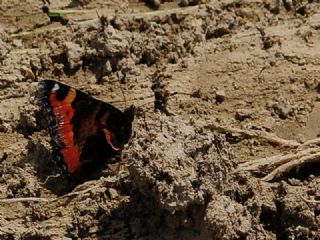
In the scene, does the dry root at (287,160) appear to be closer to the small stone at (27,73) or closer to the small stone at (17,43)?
the small stone at (27,73)

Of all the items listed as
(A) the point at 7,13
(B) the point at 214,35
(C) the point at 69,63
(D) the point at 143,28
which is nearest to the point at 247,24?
(B) the point at 214,35

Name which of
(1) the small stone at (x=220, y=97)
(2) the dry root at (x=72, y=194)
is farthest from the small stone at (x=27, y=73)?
(1) the small stone at (x=220, y=97)

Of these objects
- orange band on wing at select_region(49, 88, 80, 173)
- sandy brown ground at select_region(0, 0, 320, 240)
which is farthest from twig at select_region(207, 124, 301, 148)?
orange band on wing at select_region(49, 88, 80, 173)

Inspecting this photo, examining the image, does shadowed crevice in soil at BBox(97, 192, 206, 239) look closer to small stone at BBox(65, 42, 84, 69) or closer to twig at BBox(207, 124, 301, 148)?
twig at BBox(207, 124, 301, 148)

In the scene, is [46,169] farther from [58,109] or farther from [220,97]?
[220,97]

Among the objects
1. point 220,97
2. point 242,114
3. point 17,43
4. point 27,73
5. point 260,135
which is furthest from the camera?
point 17,43

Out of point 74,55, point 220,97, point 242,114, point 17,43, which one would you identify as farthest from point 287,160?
point 17,43

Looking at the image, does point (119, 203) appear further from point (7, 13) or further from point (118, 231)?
point (7, 13)
